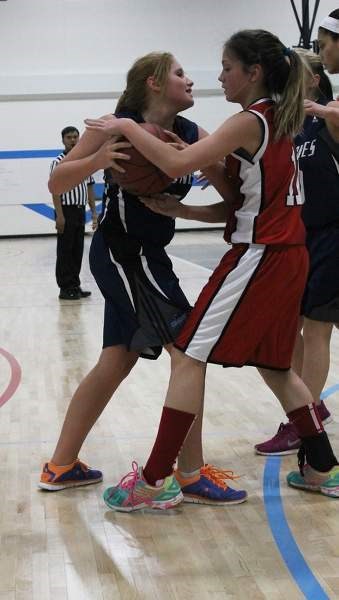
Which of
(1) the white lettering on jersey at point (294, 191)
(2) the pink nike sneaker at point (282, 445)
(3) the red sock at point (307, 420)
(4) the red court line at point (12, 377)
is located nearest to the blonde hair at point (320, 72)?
(1) the white lettering on jersey at point (294, 191)

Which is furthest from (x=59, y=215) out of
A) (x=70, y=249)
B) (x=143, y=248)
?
(x=143, y=248)

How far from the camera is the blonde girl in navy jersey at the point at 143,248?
3.13 metres

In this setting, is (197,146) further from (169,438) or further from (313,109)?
(169,438)

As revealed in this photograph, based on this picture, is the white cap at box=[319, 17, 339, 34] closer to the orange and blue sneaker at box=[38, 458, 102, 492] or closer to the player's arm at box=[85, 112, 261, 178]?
the player's arm at box=[85, 112, 261, 178]

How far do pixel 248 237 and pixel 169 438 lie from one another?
0.81 metres

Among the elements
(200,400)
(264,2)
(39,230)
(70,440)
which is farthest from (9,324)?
(264,2)

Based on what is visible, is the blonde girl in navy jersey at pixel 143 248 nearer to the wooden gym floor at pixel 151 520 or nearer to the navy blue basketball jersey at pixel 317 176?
the wooden gym floor at pixel 151 520

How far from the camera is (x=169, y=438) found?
3094mm

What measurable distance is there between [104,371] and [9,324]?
183 inches

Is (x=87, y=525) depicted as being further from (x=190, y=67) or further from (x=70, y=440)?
(x=190, y=67)

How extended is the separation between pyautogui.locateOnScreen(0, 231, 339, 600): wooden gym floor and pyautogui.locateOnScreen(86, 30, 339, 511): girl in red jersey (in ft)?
0.91

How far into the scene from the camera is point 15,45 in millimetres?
18719

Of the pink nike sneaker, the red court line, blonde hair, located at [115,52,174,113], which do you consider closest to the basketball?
blonde hair, located at [115,52,174,113]

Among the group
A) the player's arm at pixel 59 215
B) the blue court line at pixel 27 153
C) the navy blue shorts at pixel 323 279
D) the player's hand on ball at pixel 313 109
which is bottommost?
the blue court line at pixel 27 153
